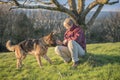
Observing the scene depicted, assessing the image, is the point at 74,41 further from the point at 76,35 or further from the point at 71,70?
the point at 71,70

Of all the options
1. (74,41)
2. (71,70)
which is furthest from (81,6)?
(71,70)

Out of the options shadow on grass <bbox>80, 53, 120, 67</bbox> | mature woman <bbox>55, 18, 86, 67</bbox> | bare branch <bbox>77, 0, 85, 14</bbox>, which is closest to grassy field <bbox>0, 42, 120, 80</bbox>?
shadow on grass <bbox>80, 53, 120, 67</bbox>

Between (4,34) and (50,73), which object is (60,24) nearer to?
(4,34)

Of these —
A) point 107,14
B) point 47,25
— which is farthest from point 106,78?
point 107,14

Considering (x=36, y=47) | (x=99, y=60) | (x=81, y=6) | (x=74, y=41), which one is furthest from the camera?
(x=81, y=6)

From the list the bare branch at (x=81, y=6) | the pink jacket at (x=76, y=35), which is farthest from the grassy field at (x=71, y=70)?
the bare branch at (x=81, y=6)

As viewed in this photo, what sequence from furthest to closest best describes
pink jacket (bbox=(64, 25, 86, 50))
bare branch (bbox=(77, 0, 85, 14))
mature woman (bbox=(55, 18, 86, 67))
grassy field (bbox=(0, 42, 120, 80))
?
bare branch (bbox=(77, 0, 85, 14)) < pink jacket (bbox=(64, 25, 86, 50)) < mature woman (bbox=(55, 18, 86, 67)) < grassy field (bbox=(0, 42, 120, 80))

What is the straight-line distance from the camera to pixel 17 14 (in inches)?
2640

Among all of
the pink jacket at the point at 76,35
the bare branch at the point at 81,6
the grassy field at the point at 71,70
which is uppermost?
the bare branch at the point at 81,6

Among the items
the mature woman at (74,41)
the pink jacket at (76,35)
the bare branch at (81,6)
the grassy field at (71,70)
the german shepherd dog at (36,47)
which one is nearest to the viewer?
the grassy field at (71,70)

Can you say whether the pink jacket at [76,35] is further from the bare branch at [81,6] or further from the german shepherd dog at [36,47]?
the bare branch at [81,6]

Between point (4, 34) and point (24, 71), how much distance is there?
4961 centimetres

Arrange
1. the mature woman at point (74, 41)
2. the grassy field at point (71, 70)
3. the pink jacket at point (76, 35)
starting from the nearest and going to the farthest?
the grassy field at point (71, 70), the mature woman at point (74, 41), the pink jacket at point (76, 35)

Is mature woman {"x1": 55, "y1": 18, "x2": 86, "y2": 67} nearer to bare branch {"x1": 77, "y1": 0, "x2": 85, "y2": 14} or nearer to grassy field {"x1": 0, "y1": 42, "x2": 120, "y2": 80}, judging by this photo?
grassy field {"x1": 0, "y1": 42, "x2": 120, "y2": 80}
